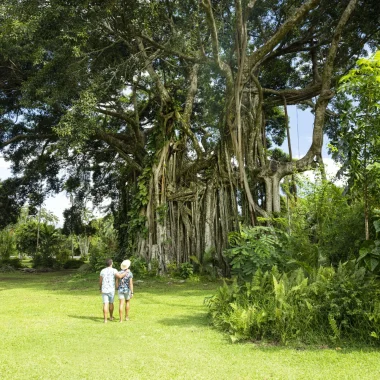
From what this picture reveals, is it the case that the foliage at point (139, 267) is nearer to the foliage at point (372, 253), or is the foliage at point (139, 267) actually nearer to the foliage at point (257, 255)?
the foliage at point (257, 255)

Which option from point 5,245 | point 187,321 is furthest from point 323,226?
point 5,245

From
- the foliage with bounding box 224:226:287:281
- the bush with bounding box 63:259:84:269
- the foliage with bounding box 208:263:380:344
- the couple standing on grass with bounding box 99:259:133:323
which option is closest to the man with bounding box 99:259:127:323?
the couple standing on grass with bounding box 99:259:133:323

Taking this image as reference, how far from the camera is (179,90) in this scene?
648 inches

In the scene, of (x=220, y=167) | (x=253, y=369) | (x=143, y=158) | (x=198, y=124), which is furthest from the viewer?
(x=198, y=124)

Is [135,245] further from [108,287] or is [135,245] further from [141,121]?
[108,287]

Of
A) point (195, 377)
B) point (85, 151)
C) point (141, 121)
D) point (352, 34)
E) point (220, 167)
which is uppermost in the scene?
point (352, 34)

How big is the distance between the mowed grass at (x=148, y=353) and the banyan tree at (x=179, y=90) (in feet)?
16.9

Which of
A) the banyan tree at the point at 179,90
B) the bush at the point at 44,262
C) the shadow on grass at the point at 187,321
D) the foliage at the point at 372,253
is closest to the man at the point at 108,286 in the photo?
the shadow on grass at the point at 187,321

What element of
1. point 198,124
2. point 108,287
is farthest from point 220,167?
point 108,287

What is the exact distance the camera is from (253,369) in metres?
4.10

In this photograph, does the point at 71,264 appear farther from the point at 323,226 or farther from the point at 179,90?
the point at 323,226

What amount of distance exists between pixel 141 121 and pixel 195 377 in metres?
14.4

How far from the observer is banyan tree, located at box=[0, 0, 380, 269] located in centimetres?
1053

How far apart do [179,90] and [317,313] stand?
12.7m
